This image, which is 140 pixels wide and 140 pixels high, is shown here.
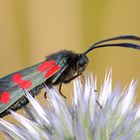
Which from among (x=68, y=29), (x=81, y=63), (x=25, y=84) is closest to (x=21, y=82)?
(x=25, y=84)

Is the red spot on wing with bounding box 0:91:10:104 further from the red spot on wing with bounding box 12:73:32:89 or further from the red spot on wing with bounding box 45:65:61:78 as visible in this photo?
the red spot on wing with bounding box 45:65:61:78

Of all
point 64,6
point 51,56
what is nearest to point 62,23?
point 64,6

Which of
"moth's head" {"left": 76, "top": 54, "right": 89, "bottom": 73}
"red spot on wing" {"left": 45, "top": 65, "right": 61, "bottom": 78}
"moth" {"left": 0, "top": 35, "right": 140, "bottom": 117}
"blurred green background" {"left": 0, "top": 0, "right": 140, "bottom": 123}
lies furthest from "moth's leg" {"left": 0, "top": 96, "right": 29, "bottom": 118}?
"blurred green background" {"left": 0, "top": 0, "right": 140, "bottom": 123}

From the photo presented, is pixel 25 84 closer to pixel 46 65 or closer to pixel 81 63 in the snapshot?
pixel 46 65

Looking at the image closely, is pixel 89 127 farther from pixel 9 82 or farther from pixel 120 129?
pixel 9 82

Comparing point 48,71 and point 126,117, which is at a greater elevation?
point 48,71

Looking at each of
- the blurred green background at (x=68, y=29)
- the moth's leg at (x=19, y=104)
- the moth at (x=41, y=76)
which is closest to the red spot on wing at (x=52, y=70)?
the moth at (x=41, y=76)

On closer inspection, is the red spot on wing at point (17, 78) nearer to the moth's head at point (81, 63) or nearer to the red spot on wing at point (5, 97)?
the red spot on wing at point (5, 97)
